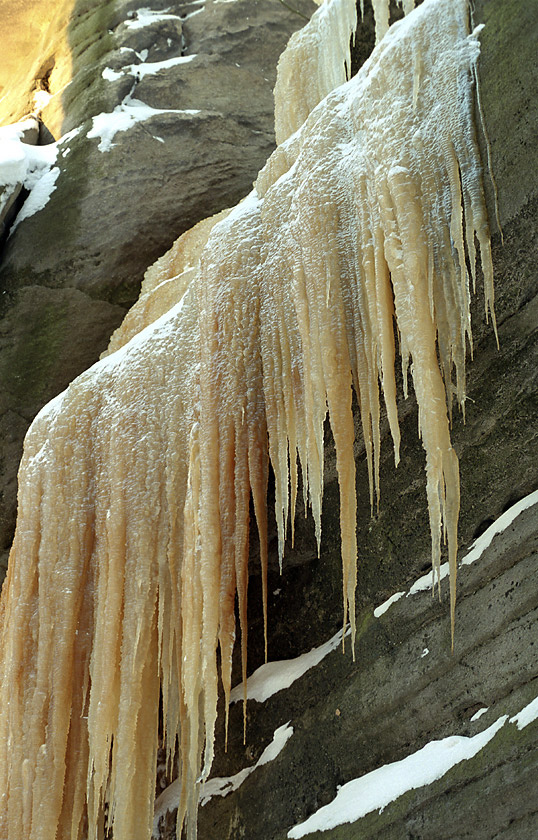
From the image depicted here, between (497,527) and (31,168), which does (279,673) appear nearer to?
(497,527)

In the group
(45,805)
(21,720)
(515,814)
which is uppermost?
(21,720)

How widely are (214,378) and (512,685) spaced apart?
1271 mm

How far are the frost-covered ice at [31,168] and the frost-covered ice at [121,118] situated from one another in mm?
157

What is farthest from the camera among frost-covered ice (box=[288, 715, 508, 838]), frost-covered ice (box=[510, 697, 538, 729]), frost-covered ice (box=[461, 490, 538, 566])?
frost-covered ice (box=[461, 490, 538, 566])

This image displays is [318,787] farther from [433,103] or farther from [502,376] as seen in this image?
[433,103]

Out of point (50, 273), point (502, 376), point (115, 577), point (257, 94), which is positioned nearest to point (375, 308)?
point (502, 376)

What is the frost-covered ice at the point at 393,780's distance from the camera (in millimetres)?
2295

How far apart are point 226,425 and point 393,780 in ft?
3.81

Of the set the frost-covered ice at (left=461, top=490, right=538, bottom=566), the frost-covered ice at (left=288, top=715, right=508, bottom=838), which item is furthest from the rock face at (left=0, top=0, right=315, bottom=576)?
the frost-covered ice at (left=461, top=490, right=538, bottom=566)

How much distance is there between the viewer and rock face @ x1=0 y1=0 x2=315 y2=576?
414 cm

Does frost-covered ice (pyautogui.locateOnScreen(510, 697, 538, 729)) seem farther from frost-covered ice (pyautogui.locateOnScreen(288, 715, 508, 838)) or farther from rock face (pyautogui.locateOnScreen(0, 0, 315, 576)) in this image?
rock face (pyautogui.locateOnScreen(0, 0, 315, 576))

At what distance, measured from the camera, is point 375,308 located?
235cm

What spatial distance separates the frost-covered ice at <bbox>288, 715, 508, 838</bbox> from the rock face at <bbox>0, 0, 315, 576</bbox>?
81.7 inches

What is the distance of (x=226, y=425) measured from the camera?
268 centimetres
